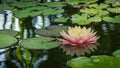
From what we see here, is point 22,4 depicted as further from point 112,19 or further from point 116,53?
point 116,53

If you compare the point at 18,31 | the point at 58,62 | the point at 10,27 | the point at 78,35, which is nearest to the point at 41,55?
the point at 58,62

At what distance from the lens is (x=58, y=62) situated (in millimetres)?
1690

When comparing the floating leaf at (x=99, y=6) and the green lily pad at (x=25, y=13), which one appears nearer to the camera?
the green lily pad at (x=25, y=13)

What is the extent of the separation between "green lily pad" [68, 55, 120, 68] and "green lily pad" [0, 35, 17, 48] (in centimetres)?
54

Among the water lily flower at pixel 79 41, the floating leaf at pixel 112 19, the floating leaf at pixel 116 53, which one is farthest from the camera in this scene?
the floating leaf at pixel 112 19

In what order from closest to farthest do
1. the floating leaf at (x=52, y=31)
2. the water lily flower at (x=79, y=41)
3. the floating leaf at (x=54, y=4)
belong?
the water lily flower at (x=79, y=41) < the floating leaf at (x=52, y=31) < the floating leaf at (x=54, y=4)

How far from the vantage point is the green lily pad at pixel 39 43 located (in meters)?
1.90

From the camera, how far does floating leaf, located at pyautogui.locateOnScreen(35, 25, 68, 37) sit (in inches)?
84.2

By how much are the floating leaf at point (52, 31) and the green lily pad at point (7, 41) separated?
23cm

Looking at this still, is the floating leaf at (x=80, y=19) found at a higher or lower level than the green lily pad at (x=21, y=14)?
lower

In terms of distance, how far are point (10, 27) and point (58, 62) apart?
0.84 meters

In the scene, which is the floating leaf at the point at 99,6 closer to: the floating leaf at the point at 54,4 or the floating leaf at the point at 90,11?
the floating leaf at the point at 90,11

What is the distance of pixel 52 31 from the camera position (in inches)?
86.0

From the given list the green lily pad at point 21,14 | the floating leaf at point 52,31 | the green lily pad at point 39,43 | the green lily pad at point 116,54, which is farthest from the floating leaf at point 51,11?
the green lily pad at point 116,54
